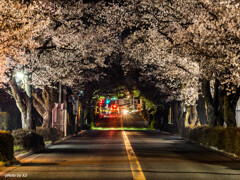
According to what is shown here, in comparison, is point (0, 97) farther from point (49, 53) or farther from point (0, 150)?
point (0, 150)

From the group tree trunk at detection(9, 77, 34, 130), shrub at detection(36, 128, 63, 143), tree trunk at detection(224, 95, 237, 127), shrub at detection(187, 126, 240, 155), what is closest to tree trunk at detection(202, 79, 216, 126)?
shrub at detection(187, 126, 240, 155)

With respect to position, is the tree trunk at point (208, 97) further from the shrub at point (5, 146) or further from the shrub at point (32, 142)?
the shrub at point (5, 146)

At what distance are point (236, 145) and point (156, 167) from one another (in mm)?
7627

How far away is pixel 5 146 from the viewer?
55.4 feet

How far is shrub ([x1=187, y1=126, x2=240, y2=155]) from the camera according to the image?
→ 22.2 m

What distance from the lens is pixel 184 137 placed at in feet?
147

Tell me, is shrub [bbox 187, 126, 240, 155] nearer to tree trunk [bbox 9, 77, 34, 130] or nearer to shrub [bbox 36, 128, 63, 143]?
shrub [bbox 36, 128, 63, 143]

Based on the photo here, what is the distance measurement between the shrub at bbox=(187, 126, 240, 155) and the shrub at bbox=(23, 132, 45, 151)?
10.8m

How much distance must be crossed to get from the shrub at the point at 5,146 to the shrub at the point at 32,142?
239 inches

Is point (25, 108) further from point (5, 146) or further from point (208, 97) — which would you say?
point (5, 146)

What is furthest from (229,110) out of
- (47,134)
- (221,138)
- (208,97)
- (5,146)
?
(5,146)

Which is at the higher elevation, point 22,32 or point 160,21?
point 160,21

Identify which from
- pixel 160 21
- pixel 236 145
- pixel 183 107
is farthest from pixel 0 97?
pixel 236 145

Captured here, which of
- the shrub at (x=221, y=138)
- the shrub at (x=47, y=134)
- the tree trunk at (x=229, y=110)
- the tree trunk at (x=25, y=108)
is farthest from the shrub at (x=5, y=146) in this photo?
the shrub at (x=47, y=134)
